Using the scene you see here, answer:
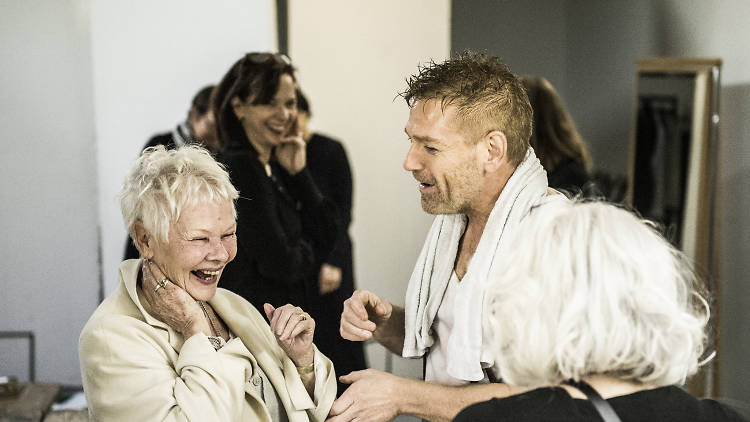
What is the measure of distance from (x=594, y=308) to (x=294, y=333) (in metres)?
0.87

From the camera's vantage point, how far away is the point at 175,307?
1777mm

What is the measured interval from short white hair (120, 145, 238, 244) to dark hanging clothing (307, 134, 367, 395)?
109cm

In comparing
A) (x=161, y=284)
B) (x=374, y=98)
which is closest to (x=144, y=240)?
(x=161, y=284)

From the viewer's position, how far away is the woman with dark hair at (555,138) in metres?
3.45

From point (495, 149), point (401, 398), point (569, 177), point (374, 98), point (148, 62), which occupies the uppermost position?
point (148, 62)

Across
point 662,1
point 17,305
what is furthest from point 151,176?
point 662,1

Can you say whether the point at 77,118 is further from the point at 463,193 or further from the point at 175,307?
the point at 463,193

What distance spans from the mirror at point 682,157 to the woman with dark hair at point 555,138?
38 centimetres

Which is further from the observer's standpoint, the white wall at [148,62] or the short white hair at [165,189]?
the white wall at [148,62]

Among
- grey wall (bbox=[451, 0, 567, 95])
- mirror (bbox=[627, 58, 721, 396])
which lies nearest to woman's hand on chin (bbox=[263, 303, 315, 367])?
grey wall (bbox=[451, 0, 567, 95])

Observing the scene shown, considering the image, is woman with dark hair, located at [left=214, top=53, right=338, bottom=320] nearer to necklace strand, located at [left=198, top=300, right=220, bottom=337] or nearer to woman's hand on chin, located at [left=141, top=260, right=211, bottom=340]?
necklace strand, located at [left=198, top=300, right=220, bottom=337]

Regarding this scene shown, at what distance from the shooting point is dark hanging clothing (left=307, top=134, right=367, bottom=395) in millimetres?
2912

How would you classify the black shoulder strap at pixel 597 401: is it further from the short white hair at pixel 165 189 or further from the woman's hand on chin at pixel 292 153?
the woman's hand on chin at pixel 292 153

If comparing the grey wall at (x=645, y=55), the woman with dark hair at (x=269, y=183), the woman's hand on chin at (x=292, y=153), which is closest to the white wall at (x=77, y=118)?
the woman with dark hair at (x=269, y=183)
